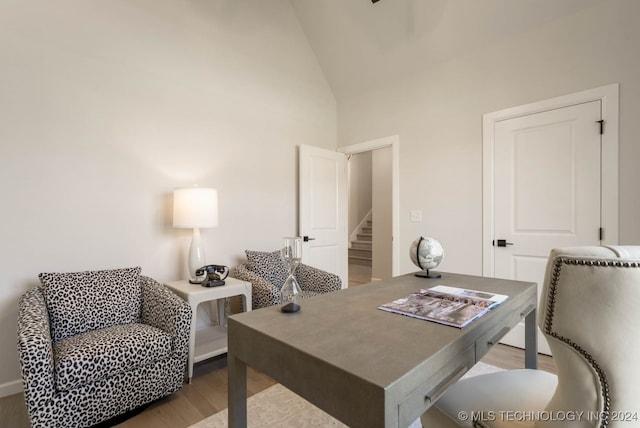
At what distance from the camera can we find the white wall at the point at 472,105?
2.29m

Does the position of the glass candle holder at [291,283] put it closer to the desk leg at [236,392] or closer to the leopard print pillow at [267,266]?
the desk leg at [236,392]

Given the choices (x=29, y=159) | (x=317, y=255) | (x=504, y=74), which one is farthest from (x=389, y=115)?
(x=29, y=159)

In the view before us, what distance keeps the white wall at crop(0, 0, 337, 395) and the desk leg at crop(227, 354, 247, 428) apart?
197cm

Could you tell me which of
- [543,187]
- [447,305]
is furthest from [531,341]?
[543,187]

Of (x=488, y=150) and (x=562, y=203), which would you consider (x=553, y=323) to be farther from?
(x=488, y=150)

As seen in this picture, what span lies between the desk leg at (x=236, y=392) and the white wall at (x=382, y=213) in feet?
14.9

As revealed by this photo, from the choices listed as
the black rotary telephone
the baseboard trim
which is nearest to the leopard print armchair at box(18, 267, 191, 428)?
the black rotary telephone

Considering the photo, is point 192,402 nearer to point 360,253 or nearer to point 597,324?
point 597,324

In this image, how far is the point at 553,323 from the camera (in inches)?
25.1

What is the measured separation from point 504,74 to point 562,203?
1.26m

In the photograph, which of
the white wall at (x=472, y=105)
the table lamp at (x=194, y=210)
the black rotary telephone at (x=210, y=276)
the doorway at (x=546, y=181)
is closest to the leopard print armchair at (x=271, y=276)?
the black rotary telephone at (x=210, y=276)

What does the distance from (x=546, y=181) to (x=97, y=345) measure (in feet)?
11.1

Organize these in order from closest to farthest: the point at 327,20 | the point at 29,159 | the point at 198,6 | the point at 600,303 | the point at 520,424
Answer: the point at 600,303 < the point at 520,424 < the point at 29,159 < the point at 198,6 < the point at 327,20

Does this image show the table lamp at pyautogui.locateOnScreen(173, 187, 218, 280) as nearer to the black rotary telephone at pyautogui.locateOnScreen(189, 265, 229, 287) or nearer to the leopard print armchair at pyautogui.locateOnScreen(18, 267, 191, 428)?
the black rotary telephone at pyautogui.locateOnScreen(189, 265, 229, 287)
